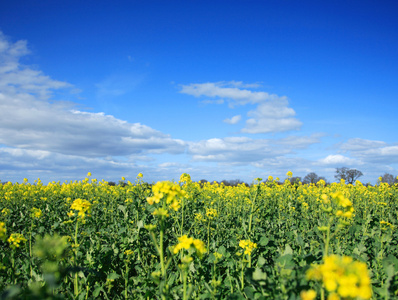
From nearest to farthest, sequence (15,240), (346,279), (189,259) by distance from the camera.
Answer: (346,279) < (189,259) < (15,240)

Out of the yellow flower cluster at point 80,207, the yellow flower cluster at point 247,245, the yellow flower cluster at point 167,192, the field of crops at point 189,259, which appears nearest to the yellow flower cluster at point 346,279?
the field of crops at point 189,259

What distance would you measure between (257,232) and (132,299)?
2.13m

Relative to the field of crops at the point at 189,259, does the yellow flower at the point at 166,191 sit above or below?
above

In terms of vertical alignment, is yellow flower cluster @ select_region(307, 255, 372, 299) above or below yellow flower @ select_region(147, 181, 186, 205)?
below

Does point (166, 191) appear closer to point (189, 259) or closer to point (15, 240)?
point (189, 259)

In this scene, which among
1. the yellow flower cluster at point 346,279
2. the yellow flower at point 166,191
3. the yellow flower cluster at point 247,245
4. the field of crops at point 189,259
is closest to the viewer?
the yellow flower cluster at point 346,279

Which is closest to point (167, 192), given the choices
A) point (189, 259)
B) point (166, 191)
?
point (166, 191)

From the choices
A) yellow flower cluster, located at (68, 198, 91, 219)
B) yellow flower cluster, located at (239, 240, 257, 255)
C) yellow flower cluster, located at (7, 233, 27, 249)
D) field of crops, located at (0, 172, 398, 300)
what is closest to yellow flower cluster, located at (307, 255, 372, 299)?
field of crops, located at (0, 172, 398, 300)

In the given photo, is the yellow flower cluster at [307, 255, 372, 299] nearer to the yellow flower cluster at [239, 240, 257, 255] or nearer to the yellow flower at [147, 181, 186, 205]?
the yellow flower at [147, 181, 186, 205]

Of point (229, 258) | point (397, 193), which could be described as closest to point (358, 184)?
point (397, 193)

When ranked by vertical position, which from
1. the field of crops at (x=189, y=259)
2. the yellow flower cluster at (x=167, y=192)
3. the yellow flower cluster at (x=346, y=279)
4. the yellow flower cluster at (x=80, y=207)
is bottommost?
the field of crops at (x=189, y=259)

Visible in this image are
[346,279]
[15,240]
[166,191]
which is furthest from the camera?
[15,240]

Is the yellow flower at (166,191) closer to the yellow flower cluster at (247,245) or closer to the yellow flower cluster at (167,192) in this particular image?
the yellow flower cluster at (167,192)

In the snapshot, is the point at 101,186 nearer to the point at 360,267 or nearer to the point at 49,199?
the point at 49,199
